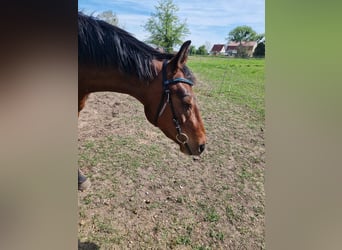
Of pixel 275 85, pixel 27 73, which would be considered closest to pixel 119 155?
pixel 27 73

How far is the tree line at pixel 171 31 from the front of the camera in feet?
6.00

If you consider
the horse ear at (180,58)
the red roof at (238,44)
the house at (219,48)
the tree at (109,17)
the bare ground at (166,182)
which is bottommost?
the bare ground at (166,182)

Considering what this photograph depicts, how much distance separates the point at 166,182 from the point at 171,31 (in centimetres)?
89

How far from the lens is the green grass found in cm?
184

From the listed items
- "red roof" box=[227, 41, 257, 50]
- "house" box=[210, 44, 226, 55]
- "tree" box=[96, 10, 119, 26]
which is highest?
"tree" box=[96, 10, 119, 26]

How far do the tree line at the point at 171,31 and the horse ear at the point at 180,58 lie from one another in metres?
0.03

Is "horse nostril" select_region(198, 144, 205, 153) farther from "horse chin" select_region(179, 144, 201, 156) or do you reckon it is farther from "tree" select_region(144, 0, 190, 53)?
"tree" select_region(144, 0, 190, 53)

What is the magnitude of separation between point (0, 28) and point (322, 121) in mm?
1947

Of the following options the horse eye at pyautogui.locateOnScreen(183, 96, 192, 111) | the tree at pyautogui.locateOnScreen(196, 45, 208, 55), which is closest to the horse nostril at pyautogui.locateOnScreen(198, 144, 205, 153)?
the horse eye at pyautogui.locateOnScreen(183, 96, 192, 111)

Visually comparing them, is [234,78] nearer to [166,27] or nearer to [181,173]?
[166,27]

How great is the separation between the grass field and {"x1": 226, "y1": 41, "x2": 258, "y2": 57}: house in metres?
0.05

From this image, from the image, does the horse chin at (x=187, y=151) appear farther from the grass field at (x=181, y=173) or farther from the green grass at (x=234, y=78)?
the green grass at (x=234, y=78)

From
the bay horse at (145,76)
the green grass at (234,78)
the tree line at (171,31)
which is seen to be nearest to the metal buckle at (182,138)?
the bay horse at (145,76)

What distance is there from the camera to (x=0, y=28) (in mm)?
1863
